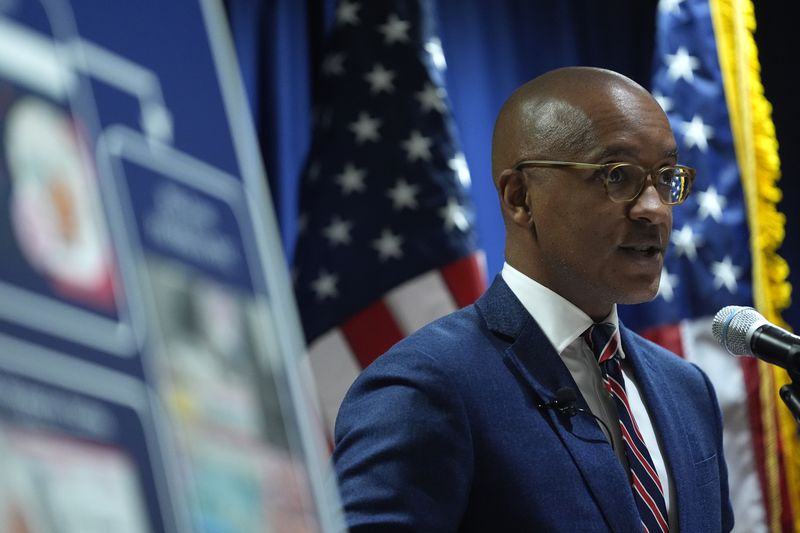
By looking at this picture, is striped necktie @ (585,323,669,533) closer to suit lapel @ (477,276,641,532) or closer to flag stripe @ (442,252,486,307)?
suit lapel @ (477,276,641,532)

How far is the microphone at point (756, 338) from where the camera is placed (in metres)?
1.48

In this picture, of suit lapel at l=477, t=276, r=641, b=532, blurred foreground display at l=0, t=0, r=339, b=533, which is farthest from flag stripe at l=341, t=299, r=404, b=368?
blurred foreground display at l=0, t=0, r=339, b=533

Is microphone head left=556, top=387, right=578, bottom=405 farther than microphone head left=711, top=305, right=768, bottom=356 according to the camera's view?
Yes

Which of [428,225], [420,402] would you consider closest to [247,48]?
[428,225]

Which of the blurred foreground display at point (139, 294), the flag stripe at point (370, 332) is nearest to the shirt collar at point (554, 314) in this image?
the blurred foreground display at point (139, 294)

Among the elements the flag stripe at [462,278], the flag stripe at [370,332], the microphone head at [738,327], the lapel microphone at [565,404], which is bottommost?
the lapel microphone at [565,404]

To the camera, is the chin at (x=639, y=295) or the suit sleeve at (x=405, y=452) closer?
the suit sleeve at (x=405, y=452)

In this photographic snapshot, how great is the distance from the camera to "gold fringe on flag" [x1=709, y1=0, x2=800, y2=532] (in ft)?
11.3

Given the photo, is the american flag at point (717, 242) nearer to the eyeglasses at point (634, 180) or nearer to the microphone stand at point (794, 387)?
the eyeglasses at point (634, 180)

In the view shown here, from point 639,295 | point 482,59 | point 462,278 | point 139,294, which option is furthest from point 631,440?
point 482,59

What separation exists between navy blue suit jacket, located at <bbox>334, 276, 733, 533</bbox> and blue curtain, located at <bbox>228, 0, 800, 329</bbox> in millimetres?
1689

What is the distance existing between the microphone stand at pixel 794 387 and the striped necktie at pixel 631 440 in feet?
0.83

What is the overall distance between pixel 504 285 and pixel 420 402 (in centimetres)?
31

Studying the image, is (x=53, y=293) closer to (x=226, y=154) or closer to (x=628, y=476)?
(x=226, y=154)
